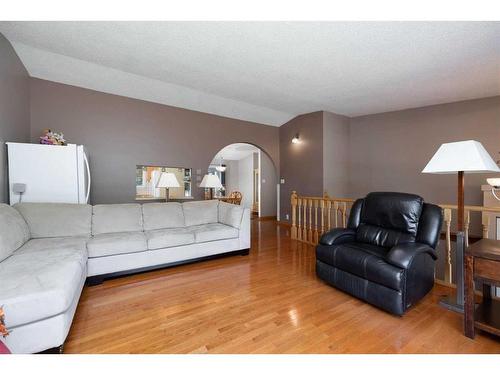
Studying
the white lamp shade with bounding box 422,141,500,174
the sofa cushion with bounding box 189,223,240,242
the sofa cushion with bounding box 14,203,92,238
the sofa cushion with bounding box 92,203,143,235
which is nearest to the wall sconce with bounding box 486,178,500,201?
the white lamp shade with bounding box 422,141,500,174

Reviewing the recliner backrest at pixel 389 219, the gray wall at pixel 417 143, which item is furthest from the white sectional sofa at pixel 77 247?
the gray wall at pixel 417 143

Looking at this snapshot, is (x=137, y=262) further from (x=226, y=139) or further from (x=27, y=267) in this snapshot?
(x=226, y=139)

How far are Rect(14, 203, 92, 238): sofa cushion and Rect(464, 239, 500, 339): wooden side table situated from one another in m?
3.77

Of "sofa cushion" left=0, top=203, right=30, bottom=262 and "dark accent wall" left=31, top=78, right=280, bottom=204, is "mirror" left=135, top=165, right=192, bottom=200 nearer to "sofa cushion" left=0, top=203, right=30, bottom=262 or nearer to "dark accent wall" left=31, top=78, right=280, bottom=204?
"dark accent wall" left=31, top=78, right=280, bottom=204

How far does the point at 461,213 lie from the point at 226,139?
4.52 meters

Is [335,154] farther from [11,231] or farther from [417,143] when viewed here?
[11,231]

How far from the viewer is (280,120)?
605 centimetres

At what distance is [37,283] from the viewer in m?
1.41

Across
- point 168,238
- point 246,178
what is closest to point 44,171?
point 168,238

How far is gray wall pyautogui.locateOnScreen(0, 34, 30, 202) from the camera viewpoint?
2.59m

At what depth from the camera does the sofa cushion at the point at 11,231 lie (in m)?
1.85

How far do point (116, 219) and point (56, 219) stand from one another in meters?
0.62

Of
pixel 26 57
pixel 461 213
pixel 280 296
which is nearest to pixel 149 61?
pixel 26 57

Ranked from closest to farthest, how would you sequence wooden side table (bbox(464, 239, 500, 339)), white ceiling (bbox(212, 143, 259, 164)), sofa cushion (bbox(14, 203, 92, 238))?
wooden side table (bbox(464, 239, 500, 339)), sofa cushion (bbox(14, 203, 92, 238)), white ceiling (bbox(212, 143, 259, 164))
